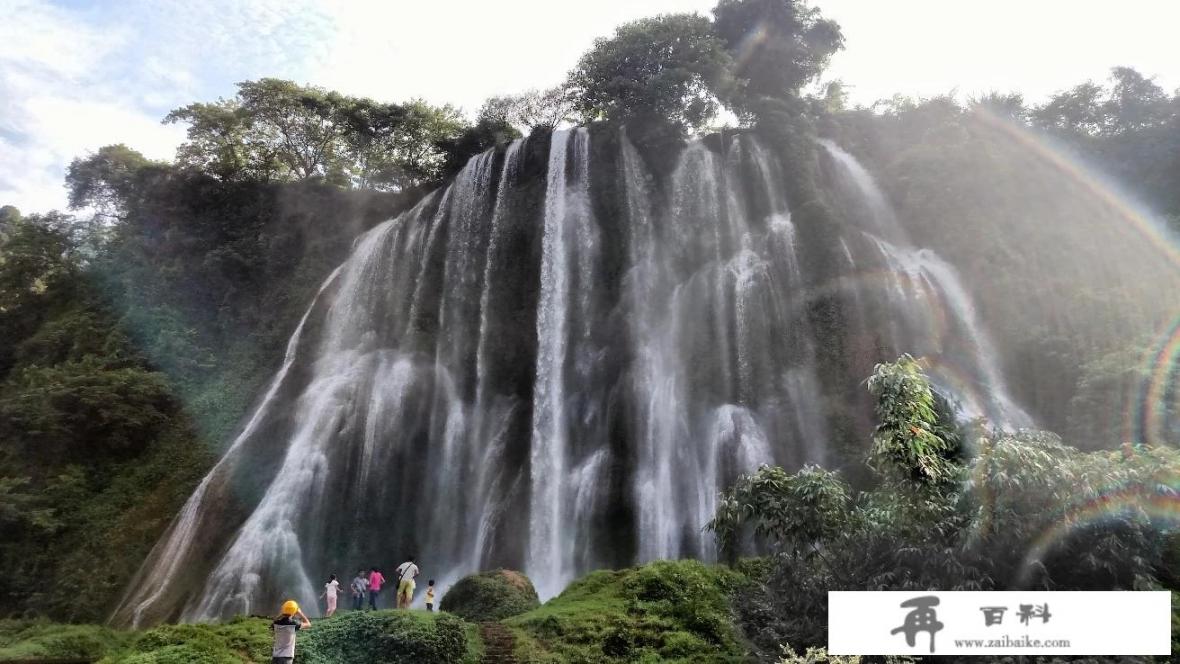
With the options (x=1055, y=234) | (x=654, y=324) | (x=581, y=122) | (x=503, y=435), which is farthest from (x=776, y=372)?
(x=581, y=122)

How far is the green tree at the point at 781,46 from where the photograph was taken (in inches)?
1179

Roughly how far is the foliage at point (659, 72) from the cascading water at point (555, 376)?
248 centimetres

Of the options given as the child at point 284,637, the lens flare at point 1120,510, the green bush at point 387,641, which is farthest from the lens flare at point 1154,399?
the child at point 284,637

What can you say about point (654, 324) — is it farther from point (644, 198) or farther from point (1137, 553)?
point (1137, 553)

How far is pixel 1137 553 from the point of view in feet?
22.3

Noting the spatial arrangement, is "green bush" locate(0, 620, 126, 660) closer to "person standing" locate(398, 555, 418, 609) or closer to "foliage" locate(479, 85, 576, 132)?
"person standing" locate(398, 555, 418, 609)

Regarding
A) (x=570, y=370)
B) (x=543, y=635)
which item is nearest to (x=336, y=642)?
(x=543, y=635)

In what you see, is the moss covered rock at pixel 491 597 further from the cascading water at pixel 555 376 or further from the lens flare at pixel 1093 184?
the lens flare at pixel 1093 184

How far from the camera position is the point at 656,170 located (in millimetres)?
26422

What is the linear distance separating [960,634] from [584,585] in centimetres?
624

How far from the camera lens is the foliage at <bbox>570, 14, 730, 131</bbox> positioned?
2708cm

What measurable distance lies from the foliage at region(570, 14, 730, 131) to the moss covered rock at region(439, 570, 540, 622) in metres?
20.6

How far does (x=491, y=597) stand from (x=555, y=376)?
10.8 metres

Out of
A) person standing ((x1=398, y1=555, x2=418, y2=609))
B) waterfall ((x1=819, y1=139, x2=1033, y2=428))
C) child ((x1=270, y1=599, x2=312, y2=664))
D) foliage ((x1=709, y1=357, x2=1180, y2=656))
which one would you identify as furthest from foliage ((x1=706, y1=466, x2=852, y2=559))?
waterfall ((x1=819, y1=139, x2=1033, y2=428))
